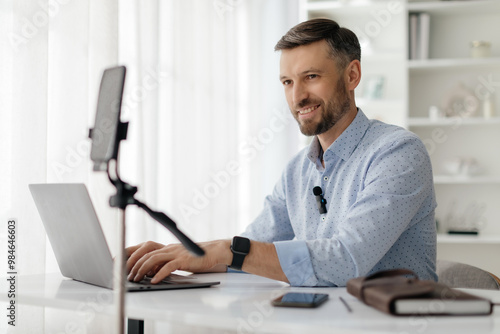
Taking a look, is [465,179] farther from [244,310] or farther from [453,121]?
[244,310]

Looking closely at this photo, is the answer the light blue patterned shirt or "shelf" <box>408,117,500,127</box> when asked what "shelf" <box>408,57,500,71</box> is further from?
the light blue patterned shirt

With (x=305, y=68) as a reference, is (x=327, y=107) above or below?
below

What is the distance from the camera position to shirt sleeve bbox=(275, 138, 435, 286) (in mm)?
1261

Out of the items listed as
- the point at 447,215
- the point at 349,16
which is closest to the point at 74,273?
the point at 447,215

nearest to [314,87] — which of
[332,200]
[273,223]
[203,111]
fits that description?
[332,200]

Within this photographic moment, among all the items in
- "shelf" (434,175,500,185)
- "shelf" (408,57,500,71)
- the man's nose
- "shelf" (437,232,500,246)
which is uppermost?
"shelf" (408,57,500,71)

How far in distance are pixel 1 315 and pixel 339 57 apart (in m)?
1.27

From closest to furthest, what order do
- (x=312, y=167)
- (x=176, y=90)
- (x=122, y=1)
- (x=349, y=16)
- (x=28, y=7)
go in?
(x=28, y=7)
(x=312, y=167)
(x=122, y=1)
(x=176, y=90)
(x=349, y=16)

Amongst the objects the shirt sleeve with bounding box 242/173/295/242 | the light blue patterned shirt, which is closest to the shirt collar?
the light blue patterned shirt

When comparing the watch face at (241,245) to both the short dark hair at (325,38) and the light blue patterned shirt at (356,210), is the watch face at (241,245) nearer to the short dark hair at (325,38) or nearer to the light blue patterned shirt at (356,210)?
the light blue patterned shirt at (356,210)

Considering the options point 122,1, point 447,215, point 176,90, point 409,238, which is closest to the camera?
point 409,238

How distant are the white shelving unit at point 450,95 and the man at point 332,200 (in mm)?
1991

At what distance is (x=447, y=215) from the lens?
3727 mm

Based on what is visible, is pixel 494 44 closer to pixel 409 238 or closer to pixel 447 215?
pixel 447 215
